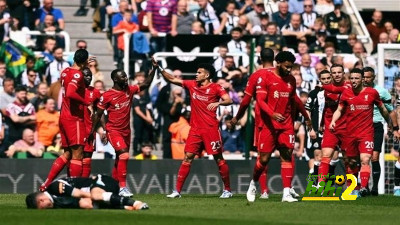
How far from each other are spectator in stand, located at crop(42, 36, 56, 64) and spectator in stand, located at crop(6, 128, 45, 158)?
247cm

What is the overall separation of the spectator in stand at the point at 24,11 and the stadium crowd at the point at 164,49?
0.02m

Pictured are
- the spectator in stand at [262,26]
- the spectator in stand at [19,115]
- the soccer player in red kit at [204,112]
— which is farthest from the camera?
the spectator in stand at [262,26]

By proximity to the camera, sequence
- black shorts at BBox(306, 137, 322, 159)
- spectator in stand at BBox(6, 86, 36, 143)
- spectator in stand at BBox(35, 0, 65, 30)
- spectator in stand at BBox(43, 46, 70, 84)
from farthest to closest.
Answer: spectator in stand at BBox(35, 0, 65, 30)
spectator in stand at BBox(43, 46, 70, 84)
spectator in stand at BBox(6, 86, 36, 143)
black shorts at BBox(306, 137, 322, 159)

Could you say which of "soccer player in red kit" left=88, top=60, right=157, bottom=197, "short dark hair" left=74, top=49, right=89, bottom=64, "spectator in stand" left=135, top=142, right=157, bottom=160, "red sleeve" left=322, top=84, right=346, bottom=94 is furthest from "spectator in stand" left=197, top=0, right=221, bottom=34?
"short dark hair" left=74, top=49, right=89, bottom=64

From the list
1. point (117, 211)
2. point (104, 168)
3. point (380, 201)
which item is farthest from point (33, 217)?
point (104, 168)

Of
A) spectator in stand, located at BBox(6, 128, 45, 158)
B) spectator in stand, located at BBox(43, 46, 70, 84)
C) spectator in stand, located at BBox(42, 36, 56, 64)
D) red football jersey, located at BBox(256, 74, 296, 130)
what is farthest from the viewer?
spectator in stand, located at BBox(42, 36, 56, 64)

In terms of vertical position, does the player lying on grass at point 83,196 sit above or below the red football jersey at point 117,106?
below

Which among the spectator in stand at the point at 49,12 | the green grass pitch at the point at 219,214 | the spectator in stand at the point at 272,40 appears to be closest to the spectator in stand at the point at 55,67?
the spectator in stand at the point at 49,12

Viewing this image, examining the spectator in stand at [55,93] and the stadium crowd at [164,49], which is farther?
the spectator in stand at [55,93]

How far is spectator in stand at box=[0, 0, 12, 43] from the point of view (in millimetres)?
28938

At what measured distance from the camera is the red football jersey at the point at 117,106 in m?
22.3

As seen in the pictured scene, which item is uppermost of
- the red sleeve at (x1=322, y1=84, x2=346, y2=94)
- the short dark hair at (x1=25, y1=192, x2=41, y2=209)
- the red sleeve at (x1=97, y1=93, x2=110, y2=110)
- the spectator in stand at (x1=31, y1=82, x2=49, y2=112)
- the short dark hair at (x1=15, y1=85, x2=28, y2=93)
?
the red sleeve at (x1=322, y1=84, x2=346, y2=94)

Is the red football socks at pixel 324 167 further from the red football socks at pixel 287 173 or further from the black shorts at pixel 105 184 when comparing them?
the black shorts at pixel 105 184

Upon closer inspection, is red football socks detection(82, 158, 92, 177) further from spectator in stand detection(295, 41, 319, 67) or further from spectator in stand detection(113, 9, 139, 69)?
spectator in stand detection(295, 41, 319, 67)
